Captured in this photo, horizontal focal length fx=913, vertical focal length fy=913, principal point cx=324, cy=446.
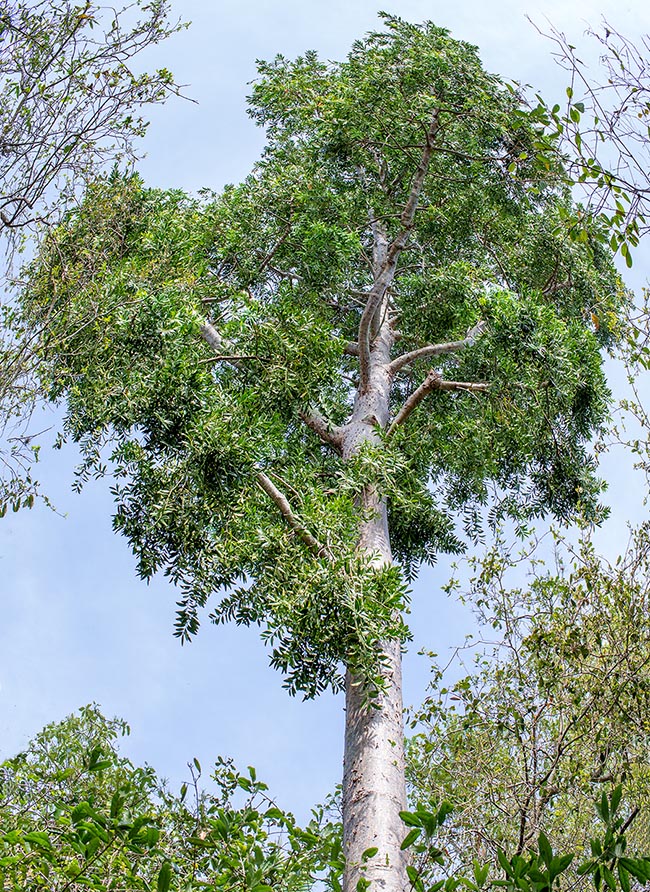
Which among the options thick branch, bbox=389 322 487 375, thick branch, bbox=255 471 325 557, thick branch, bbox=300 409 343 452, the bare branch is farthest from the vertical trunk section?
thick branch, bbox=389 322 487 375

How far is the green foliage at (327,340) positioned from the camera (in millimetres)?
8047

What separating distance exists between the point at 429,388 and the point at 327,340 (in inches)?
59.9

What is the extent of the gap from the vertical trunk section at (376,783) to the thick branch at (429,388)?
2.64 meters

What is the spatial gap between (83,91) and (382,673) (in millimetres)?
5075

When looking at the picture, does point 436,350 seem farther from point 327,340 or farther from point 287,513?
point 287,513

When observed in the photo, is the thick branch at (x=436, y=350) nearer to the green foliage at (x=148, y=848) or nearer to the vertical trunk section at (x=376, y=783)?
the vertical trunk section at (x=376, y=783)

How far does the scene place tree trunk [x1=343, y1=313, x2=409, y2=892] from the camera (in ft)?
21.6

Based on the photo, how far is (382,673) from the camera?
7789 millimetres

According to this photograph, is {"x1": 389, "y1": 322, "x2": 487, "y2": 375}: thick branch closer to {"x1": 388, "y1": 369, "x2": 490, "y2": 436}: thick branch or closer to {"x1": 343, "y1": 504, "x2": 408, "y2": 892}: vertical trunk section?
{"x1": 388, "y1": 369, "x2": 490, "y2": 436}: thick branch

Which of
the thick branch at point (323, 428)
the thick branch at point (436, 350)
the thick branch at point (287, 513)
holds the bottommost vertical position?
the thick branch at point (287, 513)

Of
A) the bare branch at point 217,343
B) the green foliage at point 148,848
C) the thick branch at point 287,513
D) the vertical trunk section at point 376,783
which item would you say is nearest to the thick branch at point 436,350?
the bare branch at point 217,343

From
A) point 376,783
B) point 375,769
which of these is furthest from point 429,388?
point 376,783

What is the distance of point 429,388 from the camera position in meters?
10.6

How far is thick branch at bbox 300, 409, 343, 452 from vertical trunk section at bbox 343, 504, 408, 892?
2.34 metres
